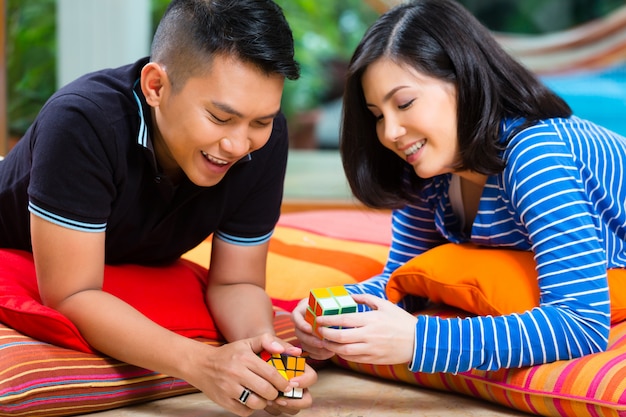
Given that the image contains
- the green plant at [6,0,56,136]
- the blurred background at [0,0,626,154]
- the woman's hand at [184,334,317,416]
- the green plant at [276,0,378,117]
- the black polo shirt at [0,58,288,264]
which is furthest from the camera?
the green plant at [276,0,378,117]

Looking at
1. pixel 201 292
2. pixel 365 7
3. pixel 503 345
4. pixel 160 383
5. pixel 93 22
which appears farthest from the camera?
pixel 365 7

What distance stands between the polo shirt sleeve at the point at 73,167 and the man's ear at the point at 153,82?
0.08 meters

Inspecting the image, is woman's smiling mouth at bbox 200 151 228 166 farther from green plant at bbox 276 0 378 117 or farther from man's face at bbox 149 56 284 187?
green plant at bbox 276 0 378 117

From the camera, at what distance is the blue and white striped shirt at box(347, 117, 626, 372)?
1.32 meters

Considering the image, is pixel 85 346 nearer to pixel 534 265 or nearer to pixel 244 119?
pixel 244 119

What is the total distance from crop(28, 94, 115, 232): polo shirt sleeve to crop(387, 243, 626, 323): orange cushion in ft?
2.08

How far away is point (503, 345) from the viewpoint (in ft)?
4.32

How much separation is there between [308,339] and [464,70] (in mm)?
569

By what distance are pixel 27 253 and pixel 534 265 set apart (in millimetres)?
963

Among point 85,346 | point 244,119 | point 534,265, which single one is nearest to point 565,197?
point 534,265

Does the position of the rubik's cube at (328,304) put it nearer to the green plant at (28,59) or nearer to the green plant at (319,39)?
the green plant at (28,59)

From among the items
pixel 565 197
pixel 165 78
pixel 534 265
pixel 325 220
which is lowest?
pixel 325 220

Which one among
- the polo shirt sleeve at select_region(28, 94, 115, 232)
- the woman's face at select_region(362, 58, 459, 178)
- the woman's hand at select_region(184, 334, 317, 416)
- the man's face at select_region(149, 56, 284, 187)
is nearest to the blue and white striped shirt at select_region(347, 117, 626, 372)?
the woman's face at select_region(362, 58, 459, 178)

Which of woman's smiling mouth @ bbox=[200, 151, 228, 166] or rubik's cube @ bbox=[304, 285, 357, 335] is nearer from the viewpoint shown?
rubik's cube @ bbox=[304, 285, 357, 335]
